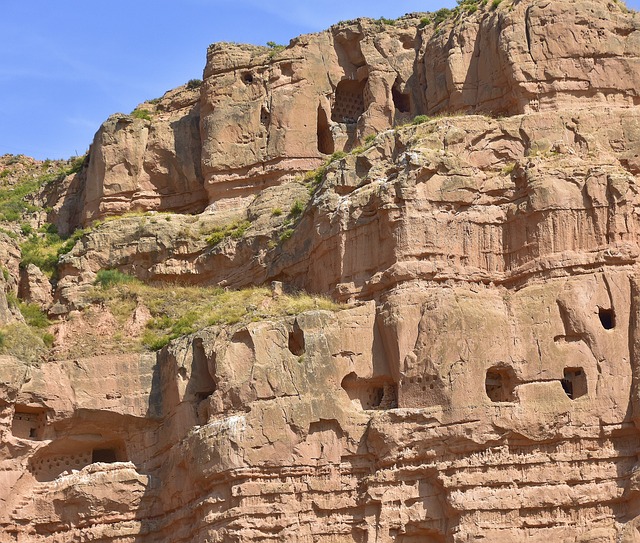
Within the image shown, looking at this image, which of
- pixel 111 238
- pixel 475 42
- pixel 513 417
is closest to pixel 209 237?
pixel 111 238

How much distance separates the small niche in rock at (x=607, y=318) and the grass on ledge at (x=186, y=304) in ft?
22.2

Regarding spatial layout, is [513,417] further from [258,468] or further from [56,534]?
[56,534]

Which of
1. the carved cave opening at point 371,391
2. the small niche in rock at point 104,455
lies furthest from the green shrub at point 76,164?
the carved cave opening at point 371,391

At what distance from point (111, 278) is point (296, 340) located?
960 centimetres

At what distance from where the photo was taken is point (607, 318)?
40281 millimetres

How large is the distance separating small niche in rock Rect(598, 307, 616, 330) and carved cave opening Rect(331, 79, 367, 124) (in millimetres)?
14986

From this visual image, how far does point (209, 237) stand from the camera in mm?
49906

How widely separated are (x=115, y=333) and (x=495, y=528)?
13639mm

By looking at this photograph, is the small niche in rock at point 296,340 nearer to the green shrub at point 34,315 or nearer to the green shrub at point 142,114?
the green shrub at point 34,315

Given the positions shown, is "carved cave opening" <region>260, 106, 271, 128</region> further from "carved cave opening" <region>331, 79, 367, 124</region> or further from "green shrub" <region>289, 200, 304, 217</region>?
"green shrub" <region>289, 200, 304, 217</region>

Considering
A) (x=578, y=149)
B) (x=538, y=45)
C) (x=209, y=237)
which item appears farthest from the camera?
(x=209, y=237)

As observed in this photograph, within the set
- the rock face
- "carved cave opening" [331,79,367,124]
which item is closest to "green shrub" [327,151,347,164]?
the rock face

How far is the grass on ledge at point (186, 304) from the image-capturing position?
4278 centimetres

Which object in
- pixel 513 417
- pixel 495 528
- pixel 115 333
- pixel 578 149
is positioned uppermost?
pixel 578 149
